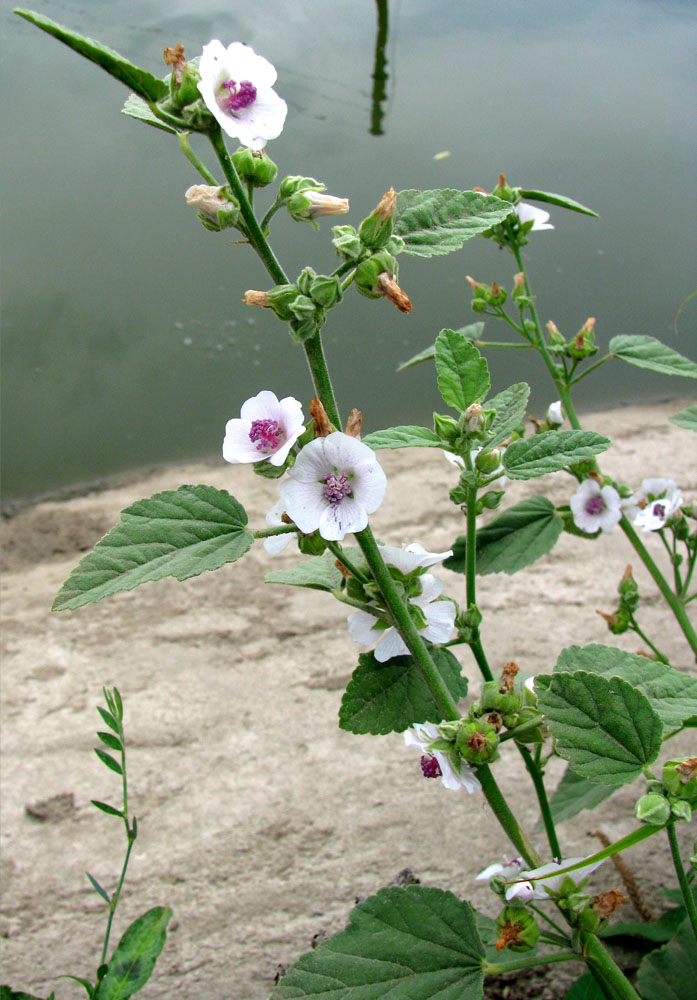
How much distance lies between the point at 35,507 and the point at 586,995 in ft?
7.92

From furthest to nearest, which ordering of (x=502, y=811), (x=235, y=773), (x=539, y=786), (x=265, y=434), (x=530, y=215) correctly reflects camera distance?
(x=235, y=773)
(x=530, y=215)
(x=539, y=786)
(x=502, y=811)
(x=265, y=434)

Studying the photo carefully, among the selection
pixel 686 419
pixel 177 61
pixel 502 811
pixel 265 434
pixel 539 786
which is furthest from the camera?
pixel 686 419

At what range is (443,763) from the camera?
33.7 inches

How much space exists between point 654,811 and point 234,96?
2.30ft

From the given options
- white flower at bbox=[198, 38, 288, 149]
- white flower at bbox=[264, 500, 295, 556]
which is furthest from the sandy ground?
white flower at bbox=[198, 38, 288, 149]

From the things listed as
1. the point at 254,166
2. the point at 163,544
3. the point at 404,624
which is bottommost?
the point at 404,624

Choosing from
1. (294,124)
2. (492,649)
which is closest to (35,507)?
(492,649)

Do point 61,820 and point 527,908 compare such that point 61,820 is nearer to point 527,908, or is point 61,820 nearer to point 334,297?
point 527,908

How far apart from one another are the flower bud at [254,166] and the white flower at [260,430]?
0.19 metres

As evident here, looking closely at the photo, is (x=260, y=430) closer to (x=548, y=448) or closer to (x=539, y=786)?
(x=548, y=448)

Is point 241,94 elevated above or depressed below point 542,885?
above

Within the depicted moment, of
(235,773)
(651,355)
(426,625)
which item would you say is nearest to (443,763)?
(426,625)

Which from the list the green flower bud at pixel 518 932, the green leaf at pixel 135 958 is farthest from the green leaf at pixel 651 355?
the green leaf at pixel 135 958

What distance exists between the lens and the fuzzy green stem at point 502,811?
2.96ft
